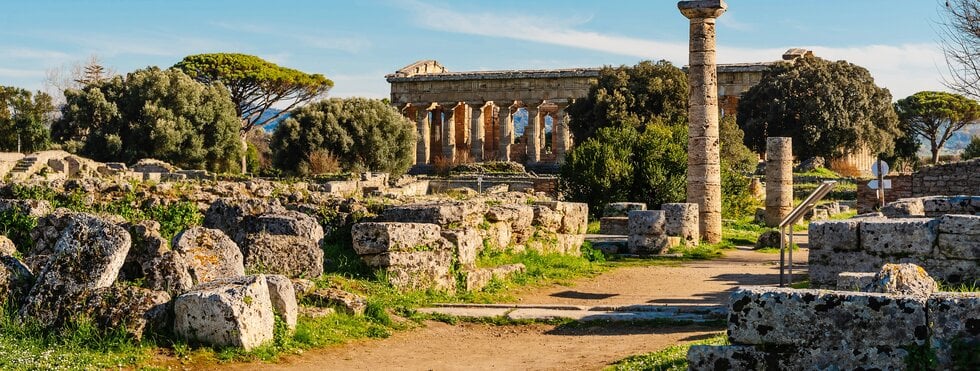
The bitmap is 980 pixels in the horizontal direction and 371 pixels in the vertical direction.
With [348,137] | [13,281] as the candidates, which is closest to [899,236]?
[13,281]

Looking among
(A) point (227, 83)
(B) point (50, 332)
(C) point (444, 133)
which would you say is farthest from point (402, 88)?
(B) point (50, 332)

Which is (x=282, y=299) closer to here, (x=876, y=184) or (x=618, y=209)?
(x=618, y=209)

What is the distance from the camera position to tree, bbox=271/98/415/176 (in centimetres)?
5522

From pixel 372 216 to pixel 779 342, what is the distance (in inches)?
393

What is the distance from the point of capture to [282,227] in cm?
1315

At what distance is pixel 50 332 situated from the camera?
31.5 ft

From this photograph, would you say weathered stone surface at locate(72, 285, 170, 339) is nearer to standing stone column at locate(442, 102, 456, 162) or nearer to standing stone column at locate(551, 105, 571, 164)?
standing stone column at locate(551, 105, 571, 164)

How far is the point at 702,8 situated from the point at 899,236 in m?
14.4

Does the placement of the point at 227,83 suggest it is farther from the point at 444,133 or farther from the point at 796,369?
the point at 796,369

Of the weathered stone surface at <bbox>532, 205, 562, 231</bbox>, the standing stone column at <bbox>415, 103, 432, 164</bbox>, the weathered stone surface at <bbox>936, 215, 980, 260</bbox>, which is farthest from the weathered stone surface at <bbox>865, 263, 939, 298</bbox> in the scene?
the standing stone column at <bbox>415, 103, 432, 164</bbox>

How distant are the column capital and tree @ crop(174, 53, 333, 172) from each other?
162 ft

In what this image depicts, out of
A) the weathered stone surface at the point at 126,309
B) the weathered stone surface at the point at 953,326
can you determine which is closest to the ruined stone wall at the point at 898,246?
the weathered stone surface at the point at 953,326

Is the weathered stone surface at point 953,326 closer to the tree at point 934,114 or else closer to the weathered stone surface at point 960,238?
the weathered stone surface at point 960,238

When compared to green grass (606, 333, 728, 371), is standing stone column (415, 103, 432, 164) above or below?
above
